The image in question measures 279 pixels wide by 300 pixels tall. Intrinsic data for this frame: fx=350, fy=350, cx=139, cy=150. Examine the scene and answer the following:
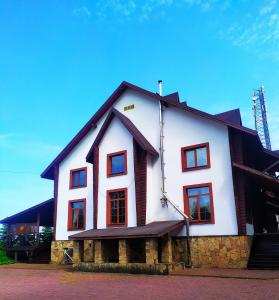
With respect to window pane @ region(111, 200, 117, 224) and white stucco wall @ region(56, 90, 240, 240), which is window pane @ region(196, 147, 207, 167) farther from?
window pane @ region(111, 200, 117, 224)

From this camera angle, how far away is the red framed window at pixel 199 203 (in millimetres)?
18531

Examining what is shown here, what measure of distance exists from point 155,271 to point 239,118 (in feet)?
39.8

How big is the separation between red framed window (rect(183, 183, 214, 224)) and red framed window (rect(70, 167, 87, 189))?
8.02 metres

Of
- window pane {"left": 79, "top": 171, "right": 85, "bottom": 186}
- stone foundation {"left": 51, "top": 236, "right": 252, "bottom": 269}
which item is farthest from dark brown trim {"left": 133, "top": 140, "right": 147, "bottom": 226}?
window pane {"left": 79, "top": 171, "right": 85, "bottom": 186}

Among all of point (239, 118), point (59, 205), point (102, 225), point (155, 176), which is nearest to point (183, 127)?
point (155, 176)

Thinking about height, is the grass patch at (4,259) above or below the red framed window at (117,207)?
below

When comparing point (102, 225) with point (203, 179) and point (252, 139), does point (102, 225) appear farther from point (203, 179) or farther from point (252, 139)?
point (252, 139)

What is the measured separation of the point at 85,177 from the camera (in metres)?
24.5

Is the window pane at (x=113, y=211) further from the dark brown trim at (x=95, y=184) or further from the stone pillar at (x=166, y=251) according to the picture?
the stone pillar at (x=166, y=251)

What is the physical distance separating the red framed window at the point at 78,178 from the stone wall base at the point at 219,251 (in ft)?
28.6

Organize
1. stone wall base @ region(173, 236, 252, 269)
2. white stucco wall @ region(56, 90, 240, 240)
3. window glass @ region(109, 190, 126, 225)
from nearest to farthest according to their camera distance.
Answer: stone wall base @ region(173, 236, 252, 269) < white stucco wall @ region(56, 90, 240, 240) < window glass @ region(109, 190, 126, 225)

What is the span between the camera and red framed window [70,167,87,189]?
24.5m

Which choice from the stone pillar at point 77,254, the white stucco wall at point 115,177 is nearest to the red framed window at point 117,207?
the white stucco wall at point 115,177

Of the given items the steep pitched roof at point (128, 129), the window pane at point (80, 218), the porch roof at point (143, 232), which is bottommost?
the porch roof at point (143, 232)
